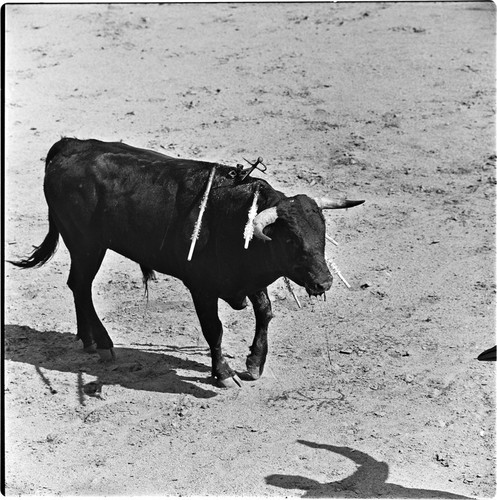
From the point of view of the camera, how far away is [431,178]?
539 inches

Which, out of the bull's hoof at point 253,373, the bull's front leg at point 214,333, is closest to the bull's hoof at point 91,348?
the bull's front leg at point 214,333

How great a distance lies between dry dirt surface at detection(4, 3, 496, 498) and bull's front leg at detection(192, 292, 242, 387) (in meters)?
0.12

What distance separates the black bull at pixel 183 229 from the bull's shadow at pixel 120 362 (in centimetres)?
17

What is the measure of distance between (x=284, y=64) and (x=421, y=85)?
5.87 ft

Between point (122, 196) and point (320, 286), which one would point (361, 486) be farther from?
point (122, 196)

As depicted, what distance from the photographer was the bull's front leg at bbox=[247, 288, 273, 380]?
10148 mm

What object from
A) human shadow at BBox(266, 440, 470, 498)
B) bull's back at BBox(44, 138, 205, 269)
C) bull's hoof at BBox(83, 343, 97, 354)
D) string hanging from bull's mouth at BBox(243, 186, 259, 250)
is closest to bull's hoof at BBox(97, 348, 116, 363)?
bull's hoof at BBox(83, 343, 97, 354)

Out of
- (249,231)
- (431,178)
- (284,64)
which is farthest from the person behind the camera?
(284,64)

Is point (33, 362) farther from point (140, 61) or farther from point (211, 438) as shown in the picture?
point (140, 61)

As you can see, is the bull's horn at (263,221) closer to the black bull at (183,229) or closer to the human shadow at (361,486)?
the black bull at (183,229)

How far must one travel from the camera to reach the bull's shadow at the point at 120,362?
10.2m

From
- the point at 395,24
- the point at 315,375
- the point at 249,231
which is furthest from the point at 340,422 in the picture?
the point at 395,24

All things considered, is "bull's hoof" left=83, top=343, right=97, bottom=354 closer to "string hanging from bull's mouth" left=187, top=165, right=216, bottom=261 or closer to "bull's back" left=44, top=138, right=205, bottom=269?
"bull's back" left=44, top=138, right=205, bottom=269

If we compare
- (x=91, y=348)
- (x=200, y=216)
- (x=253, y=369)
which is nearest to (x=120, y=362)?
(x=91, y=348)
